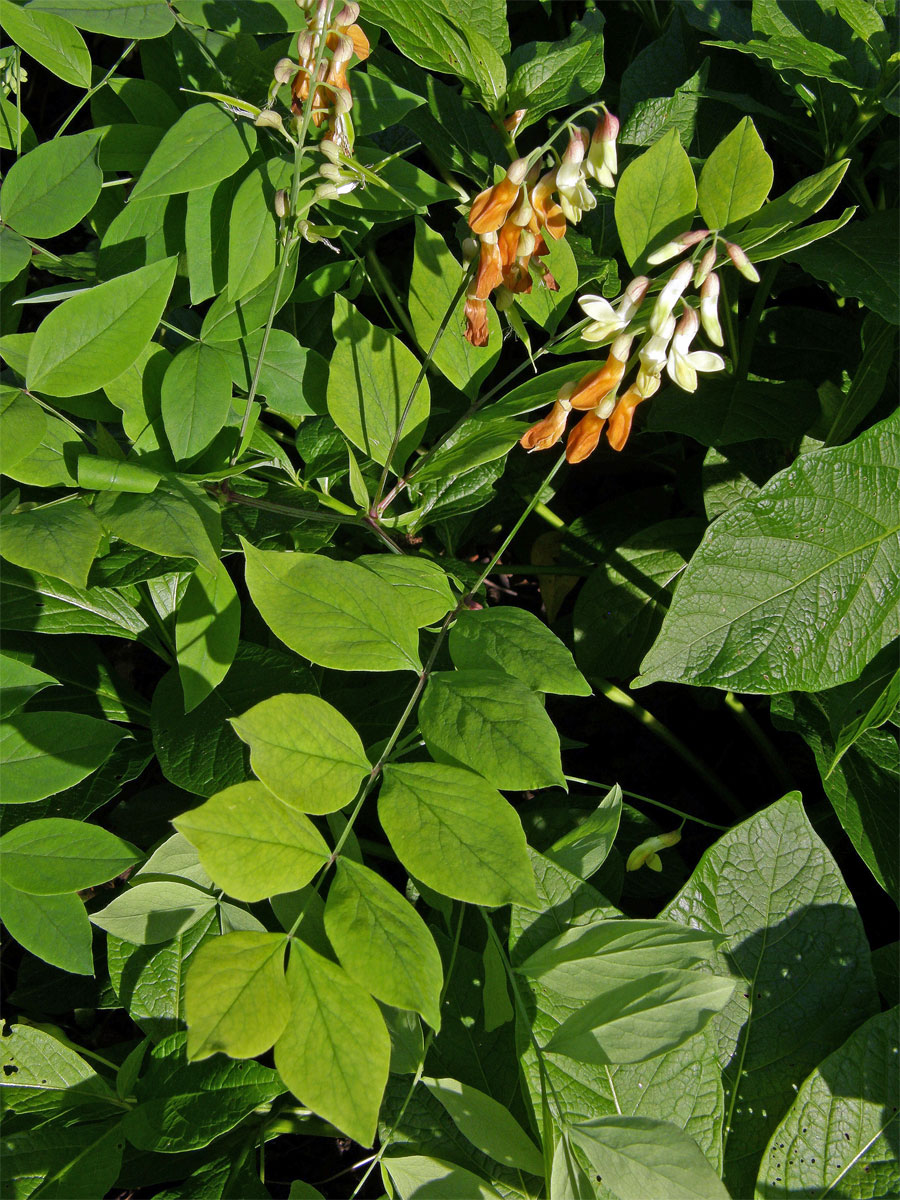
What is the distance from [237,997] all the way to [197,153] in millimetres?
757

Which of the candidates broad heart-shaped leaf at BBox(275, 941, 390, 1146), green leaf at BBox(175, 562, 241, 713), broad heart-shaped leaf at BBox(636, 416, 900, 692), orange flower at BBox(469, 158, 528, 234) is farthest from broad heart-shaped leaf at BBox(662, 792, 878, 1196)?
orange flower at BBox(469, 158, 528, 234)

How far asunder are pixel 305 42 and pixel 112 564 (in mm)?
525

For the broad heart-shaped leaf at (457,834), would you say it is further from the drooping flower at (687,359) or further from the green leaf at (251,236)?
the green leaf at (251,236)

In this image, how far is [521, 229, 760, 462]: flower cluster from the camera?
71 centimetres

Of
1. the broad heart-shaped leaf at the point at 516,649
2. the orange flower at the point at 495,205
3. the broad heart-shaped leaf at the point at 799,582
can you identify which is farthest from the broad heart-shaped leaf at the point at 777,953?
the orange flower at the point at 495,205

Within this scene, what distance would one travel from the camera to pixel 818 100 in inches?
41.2

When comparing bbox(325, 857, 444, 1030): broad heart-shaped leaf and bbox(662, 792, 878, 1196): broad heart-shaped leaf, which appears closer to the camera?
bbox(325, 857, 444, 1030): broad heart-shaped leaf

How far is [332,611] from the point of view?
0.75 metres

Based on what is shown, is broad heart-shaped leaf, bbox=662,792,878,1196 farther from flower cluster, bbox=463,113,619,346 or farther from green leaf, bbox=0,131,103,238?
green leaf, bbox=0,131,103,238

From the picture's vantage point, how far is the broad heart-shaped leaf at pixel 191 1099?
0.89 m

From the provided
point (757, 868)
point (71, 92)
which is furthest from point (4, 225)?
point (71, 92)

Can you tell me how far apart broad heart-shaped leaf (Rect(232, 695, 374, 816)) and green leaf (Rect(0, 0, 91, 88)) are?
738mm

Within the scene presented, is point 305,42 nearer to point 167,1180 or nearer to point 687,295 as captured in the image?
point 687,295

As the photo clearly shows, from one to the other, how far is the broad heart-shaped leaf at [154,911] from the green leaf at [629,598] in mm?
589
